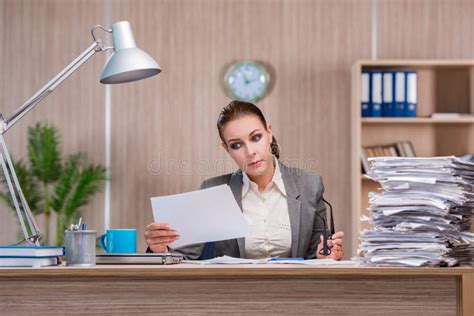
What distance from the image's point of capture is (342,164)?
6.14 metres

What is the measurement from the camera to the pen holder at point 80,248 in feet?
7.79

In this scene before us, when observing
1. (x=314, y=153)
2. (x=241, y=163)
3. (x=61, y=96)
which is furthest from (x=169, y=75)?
(x=241, y=163)

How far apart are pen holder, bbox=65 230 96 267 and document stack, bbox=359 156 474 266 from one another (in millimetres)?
755

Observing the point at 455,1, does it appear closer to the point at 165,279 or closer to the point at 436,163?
the point at 436,163

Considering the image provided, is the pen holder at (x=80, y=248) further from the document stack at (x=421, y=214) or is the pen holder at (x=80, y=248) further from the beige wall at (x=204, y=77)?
the beige wall at (x=204, y=77)

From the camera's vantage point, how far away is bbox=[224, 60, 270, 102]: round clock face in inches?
241

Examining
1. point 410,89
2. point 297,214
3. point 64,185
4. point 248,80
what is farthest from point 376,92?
point 297,214

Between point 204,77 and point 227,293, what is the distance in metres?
4.04

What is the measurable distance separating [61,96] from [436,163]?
4.29m

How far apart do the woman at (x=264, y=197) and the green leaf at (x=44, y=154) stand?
2.66m

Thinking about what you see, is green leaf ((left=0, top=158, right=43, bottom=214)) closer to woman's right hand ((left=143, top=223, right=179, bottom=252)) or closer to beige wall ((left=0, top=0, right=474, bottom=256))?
beige wall ((left=0, top=0, right=474, bottom=256))

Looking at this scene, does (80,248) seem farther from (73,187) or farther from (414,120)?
(414,120)

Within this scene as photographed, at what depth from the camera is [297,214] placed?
3.34m

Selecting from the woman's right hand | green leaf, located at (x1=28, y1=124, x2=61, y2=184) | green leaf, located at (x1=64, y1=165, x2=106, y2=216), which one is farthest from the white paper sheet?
green leaf, located at (x1=28, y1=124, x2=61, y2=184)
